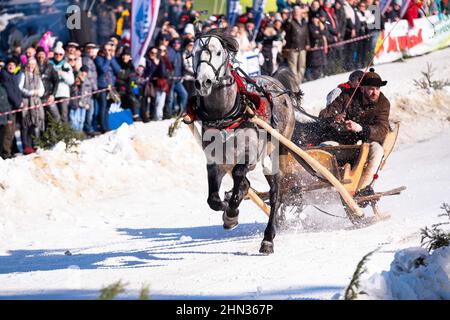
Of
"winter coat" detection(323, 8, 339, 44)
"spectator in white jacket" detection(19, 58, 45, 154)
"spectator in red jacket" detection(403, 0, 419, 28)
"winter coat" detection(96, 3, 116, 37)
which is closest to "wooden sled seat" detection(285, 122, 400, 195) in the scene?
"spectator in white jacket" detection(19, 58, 45, 154)

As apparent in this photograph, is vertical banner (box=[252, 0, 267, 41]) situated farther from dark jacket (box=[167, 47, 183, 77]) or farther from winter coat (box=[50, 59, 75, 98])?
winter coat (box=[50, 59, 75, 98])

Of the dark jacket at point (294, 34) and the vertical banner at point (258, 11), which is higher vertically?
the vertical banner at point (258, 11)

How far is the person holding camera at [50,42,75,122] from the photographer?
1662cm

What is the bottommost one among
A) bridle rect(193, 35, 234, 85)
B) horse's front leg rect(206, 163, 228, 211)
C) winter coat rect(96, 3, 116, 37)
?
winter coat rect(96, 3, 116, 37)

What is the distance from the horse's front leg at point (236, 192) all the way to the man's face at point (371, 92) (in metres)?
2.39

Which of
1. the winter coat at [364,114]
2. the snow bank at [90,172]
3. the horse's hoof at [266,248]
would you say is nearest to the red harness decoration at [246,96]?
the horse's hoof at [266,248]

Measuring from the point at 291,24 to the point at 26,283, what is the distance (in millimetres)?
12034

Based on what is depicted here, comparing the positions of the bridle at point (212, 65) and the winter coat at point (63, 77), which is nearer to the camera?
the bridle at point (212, 65)

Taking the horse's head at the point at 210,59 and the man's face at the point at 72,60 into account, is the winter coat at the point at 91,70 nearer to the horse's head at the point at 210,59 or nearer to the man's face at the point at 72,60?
the man's face at the point at 72,60

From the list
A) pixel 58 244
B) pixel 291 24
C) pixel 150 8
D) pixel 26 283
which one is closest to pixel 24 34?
pixel 150 8

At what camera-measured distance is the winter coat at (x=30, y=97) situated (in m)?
16.1

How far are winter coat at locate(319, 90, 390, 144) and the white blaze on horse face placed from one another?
2805 millimetres

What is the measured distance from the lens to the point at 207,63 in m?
9.72

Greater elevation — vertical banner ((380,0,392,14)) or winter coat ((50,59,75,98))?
winter coat ((50,59,75,98))
